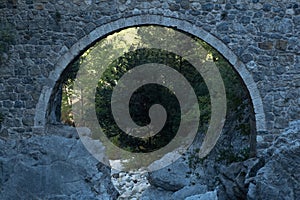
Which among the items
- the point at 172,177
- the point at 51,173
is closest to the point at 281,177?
the point at 51,173

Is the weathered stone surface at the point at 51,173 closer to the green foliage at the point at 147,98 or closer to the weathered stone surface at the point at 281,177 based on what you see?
the weathered stone surface at the point at 281,177

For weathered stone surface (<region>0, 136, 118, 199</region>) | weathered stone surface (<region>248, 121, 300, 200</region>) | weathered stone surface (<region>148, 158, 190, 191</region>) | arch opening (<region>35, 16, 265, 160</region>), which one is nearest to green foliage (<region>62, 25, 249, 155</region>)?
weathered stone surface (<region>148, 158, 190, 191</region>)

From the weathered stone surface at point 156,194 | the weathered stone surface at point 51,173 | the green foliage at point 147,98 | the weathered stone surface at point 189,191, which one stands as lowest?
the weathered stone surface at point 156,194

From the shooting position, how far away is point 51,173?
440cm

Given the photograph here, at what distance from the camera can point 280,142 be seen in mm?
3621

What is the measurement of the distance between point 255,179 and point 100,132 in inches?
298

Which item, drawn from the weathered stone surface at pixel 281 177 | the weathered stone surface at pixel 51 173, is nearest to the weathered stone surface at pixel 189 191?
the weathered stone surface at pixel 51 173

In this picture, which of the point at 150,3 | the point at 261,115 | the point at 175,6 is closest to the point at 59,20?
the point at 150,3

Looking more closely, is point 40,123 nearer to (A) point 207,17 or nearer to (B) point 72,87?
(A) point 207,17

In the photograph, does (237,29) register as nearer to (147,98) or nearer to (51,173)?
(51,173)

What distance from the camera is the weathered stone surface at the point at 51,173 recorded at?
434cm

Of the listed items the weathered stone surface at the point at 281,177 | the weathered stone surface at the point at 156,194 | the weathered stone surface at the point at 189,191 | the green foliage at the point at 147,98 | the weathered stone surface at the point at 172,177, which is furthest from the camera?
the green foliage at the point at 147,98

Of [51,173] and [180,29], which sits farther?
[180,29]

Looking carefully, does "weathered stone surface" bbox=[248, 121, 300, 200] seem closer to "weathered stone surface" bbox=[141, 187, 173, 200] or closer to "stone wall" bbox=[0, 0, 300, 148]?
"stone wall" bbox=[0, 0, 300, 148]
